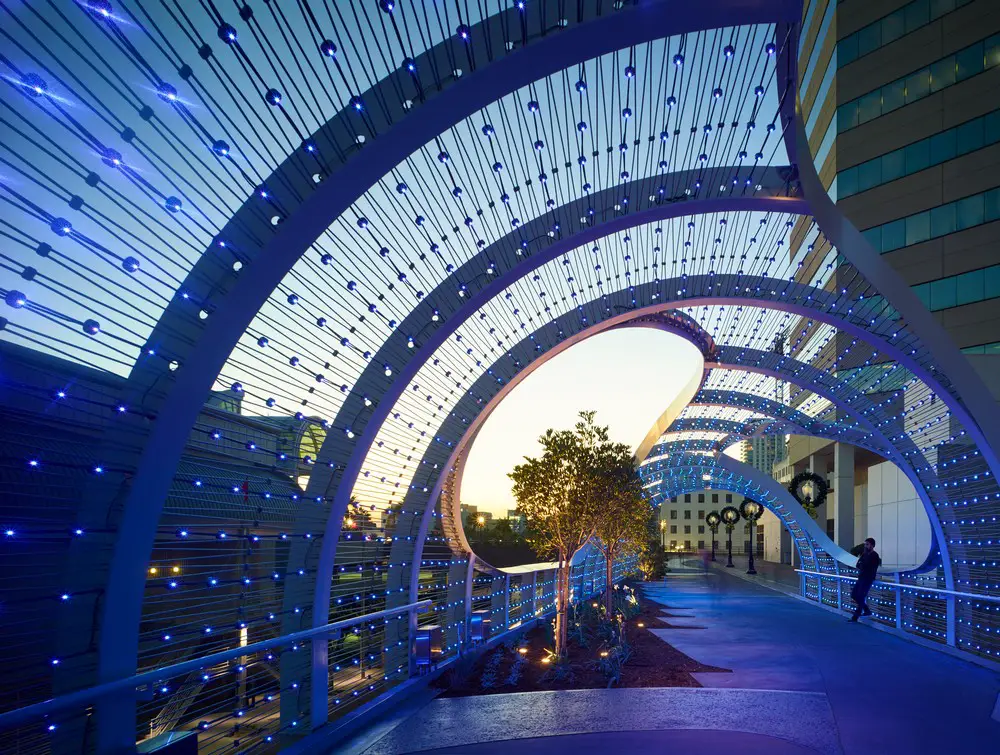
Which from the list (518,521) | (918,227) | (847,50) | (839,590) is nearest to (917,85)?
(847,50)

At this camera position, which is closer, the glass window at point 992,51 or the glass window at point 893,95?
the glass window at point 992,51

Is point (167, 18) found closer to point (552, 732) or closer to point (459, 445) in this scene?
point (552, 732)

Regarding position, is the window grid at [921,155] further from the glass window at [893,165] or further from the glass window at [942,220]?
the glass window at [942,220]

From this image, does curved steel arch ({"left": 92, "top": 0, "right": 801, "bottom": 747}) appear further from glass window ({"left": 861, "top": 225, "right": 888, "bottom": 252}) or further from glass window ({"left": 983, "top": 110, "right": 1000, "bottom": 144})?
glass window ({"left": 861, "top": 225, "right": 888, "bottom": 252})

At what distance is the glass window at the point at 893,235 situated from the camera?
28469 mm

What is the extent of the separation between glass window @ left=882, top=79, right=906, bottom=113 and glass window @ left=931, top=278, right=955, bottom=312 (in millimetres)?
6591

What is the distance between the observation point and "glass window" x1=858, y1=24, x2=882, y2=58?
29438 millimetres

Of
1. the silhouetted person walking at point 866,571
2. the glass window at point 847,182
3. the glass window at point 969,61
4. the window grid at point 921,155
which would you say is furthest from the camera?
the glass window at point 847,182

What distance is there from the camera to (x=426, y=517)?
8883 mm

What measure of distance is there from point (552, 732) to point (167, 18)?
5267mm

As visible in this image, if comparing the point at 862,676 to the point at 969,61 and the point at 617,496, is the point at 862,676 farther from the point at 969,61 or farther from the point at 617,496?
the point at 969,61

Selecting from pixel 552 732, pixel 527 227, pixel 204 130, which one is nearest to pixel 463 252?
pixel 527 227

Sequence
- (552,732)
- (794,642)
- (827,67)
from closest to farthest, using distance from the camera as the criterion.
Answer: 1. (552,732)
2. (794,642)
3. (827,67)

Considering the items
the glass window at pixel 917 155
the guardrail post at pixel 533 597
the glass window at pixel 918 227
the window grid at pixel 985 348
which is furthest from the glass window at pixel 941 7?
the guardrail post at pixel 533 597
